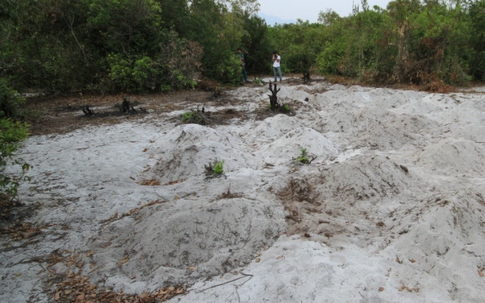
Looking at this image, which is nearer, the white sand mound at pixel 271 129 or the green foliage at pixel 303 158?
the green foliage at pixel 303 158

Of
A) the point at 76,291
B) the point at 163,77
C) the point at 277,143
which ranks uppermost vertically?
the point at 163,77

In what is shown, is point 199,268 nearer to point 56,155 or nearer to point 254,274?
point 254,274

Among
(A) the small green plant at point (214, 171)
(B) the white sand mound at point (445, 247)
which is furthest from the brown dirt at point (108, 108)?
(B) the white sand mound at point (445, 247)

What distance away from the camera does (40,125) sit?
916cm

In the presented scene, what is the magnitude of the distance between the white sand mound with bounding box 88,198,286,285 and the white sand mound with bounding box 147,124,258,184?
5.01ft

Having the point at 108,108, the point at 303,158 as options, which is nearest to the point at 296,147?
the point at 303,158

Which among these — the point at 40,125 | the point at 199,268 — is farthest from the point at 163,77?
the point at 199,268

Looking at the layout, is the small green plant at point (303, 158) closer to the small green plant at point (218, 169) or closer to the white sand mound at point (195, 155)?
the white sand mound at point (195, 155)

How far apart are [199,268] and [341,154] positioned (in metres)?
4.17

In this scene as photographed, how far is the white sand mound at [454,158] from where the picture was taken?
219 inches

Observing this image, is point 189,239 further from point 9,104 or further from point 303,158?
point 9,104

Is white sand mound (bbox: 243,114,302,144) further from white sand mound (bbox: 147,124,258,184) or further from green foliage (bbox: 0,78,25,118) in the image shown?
green foliage (bbox: 0,78,25,118)

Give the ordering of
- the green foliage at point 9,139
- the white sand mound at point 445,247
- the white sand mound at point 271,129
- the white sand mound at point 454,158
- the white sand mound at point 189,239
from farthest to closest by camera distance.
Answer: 1. the white sand mound at point 271,129
2. the white sand mound at point 454,158
3. the green foliage at point 9,139
4. the white sand mound at point 189,239
5. the white sand mound at point 445,247

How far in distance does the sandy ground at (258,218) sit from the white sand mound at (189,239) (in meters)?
0.01
